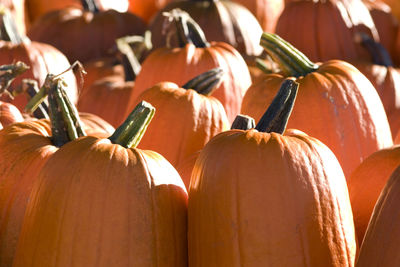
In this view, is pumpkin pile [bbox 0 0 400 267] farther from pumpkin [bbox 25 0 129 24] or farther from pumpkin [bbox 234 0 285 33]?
pumpkin [bbox 25 0 129 24]

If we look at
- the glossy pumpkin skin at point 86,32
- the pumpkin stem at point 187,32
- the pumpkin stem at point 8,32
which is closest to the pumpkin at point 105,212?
the pumpkin stem at point 187,32

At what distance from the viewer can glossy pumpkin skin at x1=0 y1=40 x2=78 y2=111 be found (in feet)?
9.45

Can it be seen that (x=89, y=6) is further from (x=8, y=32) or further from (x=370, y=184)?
(x=370, y=184)

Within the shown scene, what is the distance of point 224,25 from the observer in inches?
139

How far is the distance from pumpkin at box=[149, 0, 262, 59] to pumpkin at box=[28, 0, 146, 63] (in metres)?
0.35

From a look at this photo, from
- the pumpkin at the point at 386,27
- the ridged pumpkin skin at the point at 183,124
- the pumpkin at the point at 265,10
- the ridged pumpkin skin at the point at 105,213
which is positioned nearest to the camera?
the ridged pumpkin skin at the point at 105,213

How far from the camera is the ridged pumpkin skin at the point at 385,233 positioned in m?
1.34

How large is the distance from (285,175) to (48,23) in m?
2.95

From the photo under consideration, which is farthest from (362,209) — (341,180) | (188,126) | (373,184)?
(188,126)

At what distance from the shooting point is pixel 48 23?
13.5ft

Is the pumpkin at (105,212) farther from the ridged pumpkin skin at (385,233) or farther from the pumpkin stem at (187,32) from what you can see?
the pumpkin stem at (187,32)

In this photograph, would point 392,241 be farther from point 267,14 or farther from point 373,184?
point 267,14

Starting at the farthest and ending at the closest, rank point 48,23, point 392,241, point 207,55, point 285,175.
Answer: point 48,23 < point 207,55 < point 285,175 < point 392,241

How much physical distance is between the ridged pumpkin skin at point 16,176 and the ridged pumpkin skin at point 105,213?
0.74ft
